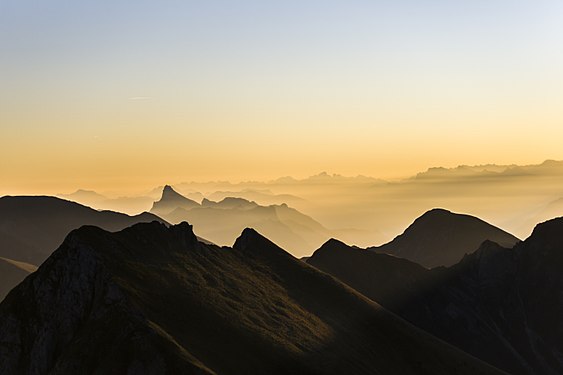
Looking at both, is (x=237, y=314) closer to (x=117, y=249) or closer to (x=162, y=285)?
(x=162, y=285)

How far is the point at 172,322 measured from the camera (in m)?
133

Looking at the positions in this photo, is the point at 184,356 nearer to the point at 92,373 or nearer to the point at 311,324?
the point at 92,373

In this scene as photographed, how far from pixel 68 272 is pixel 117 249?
16188mm

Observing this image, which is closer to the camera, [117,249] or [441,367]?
[117,249]

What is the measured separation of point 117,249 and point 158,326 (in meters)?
29.9

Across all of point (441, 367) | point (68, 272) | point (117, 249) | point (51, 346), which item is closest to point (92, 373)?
point (51, 346)

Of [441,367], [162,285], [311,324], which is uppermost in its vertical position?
[162,285]

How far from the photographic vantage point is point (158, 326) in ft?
413

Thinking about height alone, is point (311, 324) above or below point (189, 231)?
below

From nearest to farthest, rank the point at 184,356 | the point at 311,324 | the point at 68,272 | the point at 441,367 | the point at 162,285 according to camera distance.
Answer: the point at 184,356
the point at 68,272
the point at 162,285
the point at 311,324
the point at 441,367

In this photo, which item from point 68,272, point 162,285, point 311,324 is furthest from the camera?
point 311,324

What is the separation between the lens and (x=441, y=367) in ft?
594

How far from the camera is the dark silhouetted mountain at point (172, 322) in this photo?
394ft

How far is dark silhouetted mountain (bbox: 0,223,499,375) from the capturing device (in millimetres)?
120062
